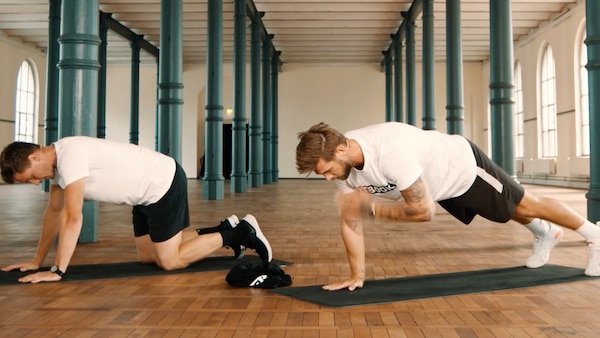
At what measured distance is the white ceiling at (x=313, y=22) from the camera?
1930cm

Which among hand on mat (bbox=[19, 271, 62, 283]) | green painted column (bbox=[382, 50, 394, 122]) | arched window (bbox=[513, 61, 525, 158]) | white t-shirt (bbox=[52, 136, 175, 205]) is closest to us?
white t-shirt (bbox=[52, 136, 175, 205])

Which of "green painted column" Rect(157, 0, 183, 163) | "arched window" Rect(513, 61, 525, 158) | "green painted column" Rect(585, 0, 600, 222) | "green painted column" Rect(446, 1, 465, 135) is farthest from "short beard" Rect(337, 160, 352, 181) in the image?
"arched window" Rect(513, 61, 525, 158)

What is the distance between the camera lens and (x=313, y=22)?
69.2ft

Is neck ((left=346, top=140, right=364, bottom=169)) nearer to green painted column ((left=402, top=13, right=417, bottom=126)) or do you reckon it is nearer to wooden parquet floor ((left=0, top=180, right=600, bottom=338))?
wooden parquet floor ((left=0, top=180, right=600, bottom=338))

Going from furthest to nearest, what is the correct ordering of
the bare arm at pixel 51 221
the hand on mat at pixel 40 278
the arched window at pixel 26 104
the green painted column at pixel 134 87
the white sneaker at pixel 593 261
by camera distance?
1. the arched window at pixel 26 104
2. the green painted column at pixel 134 87
3. the bare arm at pixel 51 221
4. the white sneaker at pixel 593 261
5. the hand on mat at pixel 40 278

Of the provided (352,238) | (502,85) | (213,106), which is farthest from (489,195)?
(213,106)

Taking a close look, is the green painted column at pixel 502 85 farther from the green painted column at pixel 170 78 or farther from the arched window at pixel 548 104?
the arched window at pixel 548 104

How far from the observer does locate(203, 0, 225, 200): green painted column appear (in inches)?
494

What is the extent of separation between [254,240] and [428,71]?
1219 centimetres

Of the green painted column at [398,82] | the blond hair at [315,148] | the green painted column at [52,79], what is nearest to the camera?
the blond hair at [315,148]

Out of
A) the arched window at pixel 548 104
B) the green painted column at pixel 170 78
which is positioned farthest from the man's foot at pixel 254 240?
the arched window at pixel 548 104

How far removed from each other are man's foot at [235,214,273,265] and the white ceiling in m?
15.3

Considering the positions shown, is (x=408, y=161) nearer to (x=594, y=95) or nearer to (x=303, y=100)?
(x=594, y=95)

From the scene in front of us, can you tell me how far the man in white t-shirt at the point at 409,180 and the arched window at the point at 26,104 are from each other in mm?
24922
